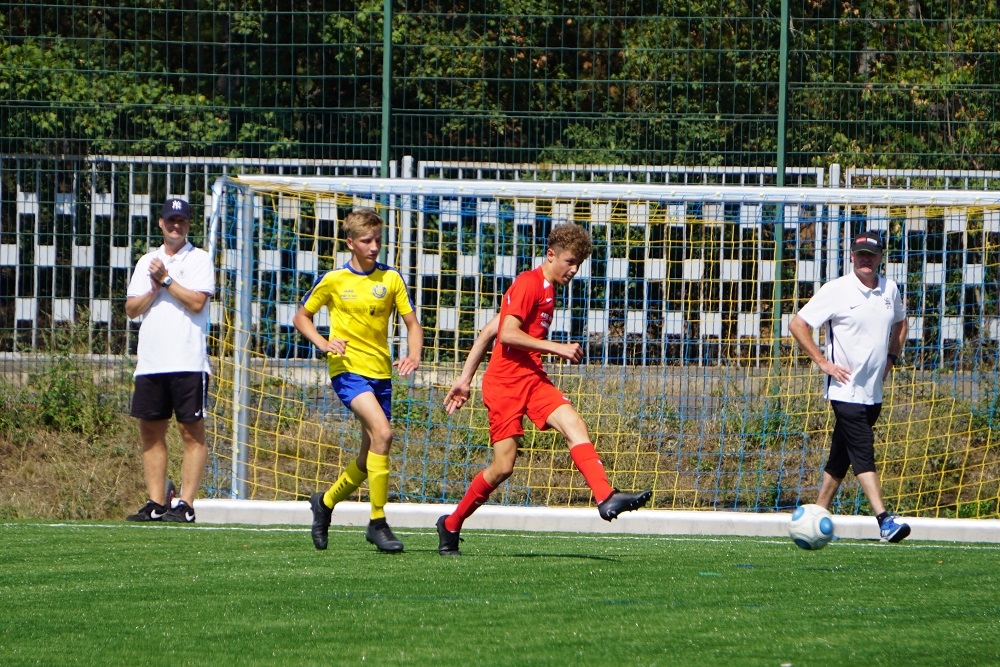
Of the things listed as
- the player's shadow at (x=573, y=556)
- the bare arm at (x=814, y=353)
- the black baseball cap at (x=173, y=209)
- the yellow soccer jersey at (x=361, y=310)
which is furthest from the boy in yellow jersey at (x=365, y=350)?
the bare arm at (x=814, y=353)

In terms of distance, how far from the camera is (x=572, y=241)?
6.95 meters

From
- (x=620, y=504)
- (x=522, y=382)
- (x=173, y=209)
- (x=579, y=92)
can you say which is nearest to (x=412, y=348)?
(x=522, y=382)

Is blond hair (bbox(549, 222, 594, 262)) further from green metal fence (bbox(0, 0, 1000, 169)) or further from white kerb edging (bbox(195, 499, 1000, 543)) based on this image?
green metal fence (bbox(0, 0, 1000, 169))

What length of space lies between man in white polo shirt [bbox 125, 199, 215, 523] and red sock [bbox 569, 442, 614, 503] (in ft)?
10.5

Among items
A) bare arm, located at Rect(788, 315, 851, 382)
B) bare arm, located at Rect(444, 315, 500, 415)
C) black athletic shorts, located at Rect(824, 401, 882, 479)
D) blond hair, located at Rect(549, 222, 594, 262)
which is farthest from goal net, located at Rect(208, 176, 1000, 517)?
blond hair, located at Rect(549, 222, 594, 262)

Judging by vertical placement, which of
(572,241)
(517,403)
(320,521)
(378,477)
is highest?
(572,241)

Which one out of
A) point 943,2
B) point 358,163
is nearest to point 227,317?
point 358,163

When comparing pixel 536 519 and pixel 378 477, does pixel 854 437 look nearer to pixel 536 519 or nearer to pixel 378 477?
pixel 536 519

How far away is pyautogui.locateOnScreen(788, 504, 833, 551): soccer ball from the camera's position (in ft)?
21.9

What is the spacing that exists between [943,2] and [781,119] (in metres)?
2.21

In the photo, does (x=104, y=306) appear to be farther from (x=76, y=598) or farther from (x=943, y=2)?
(x=943, y=2)

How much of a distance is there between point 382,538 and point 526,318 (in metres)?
1.42

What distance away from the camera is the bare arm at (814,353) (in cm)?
825

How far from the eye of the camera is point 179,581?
610 centimetres
